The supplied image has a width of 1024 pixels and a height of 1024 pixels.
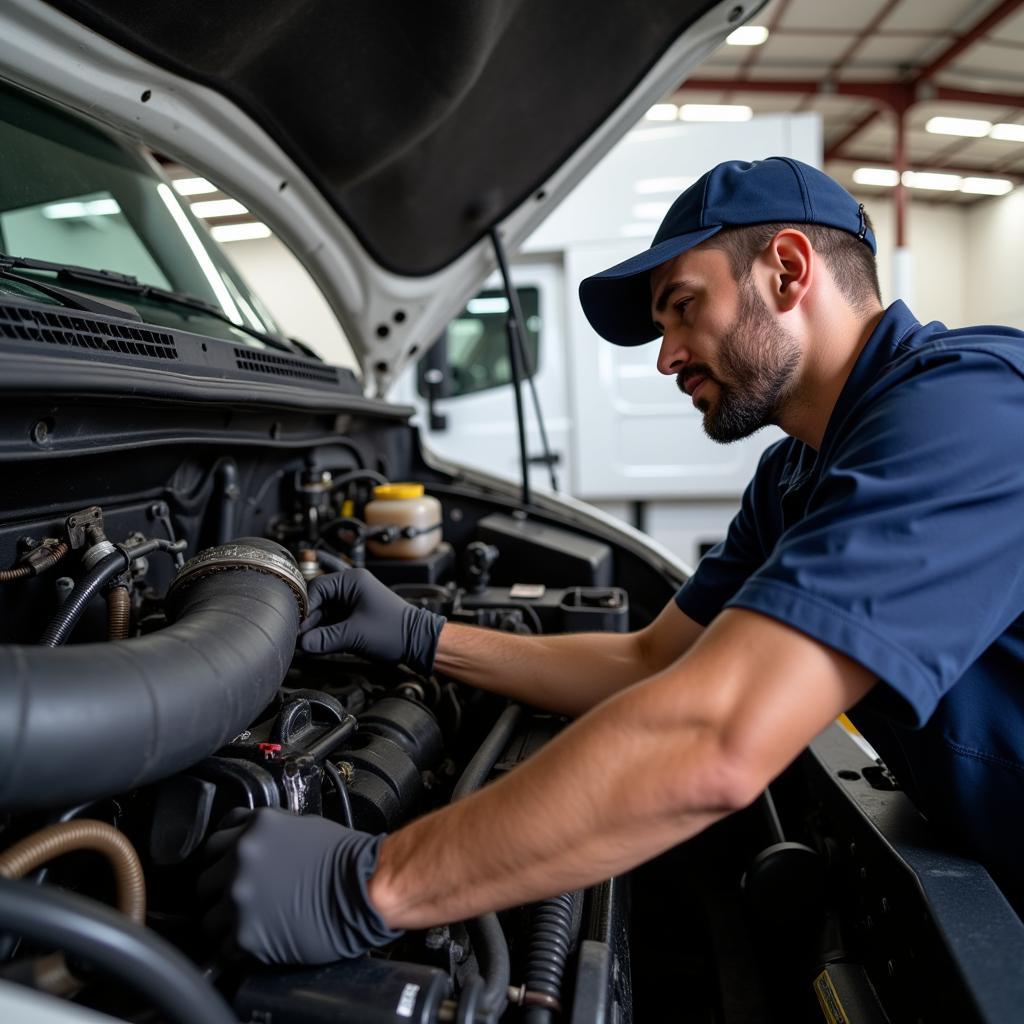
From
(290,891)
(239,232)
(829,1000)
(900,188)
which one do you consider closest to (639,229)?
(829,1000)

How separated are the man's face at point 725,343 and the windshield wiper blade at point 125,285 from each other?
2.44 ft

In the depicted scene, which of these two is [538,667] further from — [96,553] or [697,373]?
[96,553]

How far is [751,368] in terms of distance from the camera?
110 cm

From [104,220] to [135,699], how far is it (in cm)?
125

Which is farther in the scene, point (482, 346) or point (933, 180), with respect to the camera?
point (933, 180)

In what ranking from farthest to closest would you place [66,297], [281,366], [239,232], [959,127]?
[239,232] → [959,127] → [281,366] → [66,297]

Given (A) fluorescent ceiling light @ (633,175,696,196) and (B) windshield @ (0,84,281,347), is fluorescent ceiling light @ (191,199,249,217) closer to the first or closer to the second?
(A) fluorescent ceiling light @ (633,175,696,196)

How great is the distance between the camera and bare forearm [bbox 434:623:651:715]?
127cm

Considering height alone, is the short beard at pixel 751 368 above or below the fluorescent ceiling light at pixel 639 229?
below

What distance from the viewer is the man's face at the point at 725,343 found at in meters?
1.09

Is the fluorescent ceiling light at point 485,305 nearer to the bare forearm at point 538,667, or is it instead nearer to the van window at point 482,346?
the van window at point 482,346

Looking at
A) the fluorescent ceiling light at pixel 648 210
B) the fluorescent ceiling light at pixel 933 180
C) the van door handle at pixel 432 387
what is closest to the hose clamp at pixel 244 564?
the van door handle at pixel 432 387

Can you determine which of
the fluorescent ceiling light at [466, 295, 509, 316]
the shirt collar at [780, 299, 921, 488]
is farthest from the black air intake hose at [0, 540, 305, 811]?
the fluorescent ceiling light at [466, 295, 509, 316]

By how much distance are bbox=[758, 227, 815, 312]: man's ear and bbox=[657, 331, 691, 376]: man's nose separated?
0.13 m
